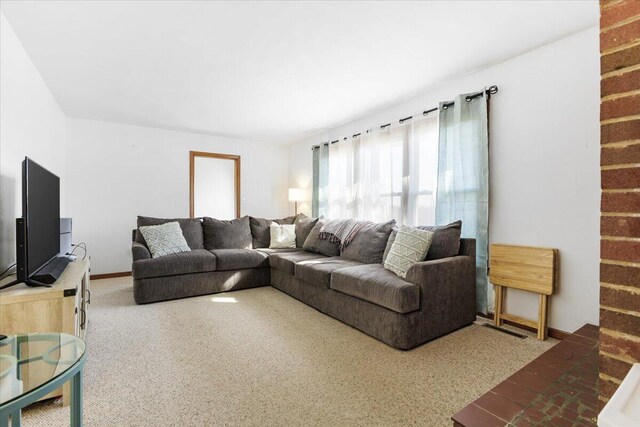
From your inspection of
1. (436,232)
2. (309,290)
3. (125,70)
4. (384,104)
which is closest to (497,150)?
(436,232)

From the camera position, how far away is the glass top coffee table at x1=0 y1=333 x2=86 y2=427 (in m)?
0.89

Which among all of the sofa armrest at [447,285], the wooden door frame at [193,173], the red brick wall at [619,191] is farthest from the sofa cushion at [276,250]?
the red brick wall at [619,191]

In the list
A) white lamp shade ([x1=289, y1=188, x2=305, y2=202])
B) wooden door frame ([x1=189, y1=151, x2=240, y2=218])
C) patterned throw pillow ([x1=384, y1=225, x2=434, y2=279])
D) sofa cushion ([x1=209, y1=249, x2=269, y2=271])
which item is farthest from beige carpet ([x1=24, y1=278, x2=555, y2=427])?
white lamp shade ([x1=289, y1=188, x2=305, y2=202])

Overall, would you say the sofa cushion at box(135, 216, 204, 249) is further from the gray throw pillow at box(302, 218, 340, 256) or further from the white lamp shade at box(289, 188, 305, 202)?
the white lamp shade at box(289, 188, 305, 202)

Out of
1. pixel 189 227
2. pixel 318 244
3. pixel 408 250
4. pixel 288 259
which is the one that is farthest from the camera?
pixel 189 227

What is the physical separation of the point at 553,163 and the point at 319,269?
2.18 metres

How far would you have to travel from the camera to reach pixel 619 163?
3.07 ft

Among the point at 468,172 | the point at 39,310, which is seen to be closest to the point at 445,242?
the point at 468,172

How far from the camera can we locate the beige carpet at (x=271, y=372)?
4.98 ft

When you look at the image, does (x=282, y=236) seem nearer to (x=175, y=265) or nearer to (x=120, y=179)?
(x=175, y=265)

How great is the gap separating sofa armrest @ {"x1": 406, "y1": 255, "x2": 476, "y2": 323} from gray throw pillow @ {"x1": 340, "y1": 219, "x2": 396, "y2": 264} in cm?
81

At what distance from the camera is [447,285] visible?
8.01 feet

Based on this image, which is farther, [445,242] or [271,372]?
[445,242]

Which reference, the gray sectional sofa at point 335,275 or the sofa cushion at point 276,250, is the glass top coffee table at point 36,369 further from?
the sofa cushion at point 276,250
